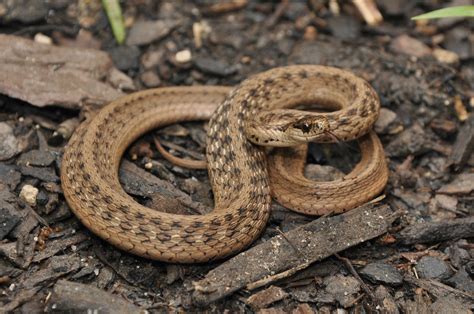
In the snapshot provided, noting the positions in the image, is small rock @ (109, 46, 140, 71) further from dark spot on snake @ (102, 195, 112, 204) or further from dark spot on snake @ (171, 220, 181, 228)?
dark spot on snake @ (171, 220, 181, 228)

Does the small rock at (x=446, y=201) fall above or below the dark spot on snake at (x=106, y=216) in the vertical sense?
below

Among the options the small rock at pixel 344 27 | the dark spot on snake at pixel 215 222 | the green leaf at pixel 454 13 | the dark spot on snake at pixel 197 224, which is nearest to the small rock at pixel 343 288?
the dark spot on snake at pixel 215 222

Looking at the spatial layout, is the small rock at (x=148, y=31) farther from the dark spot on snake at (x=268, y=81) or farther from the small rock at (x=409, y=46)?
the small rock at (x=409, y=46)

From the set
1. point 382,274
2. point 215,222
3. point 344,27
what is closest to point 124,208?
point 215,222

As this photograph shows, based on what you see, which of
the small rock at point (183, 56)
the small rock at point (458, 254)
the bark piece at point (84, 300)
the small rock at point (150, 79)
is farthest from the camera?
the small rock at point (183, 56)

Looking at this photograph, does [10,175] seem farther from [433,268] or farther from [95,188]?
[433,268]

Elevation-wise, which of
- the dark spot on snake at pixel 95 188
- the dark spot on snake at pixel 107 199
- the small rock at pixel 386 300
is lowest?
the small rock at pixel 386 300
